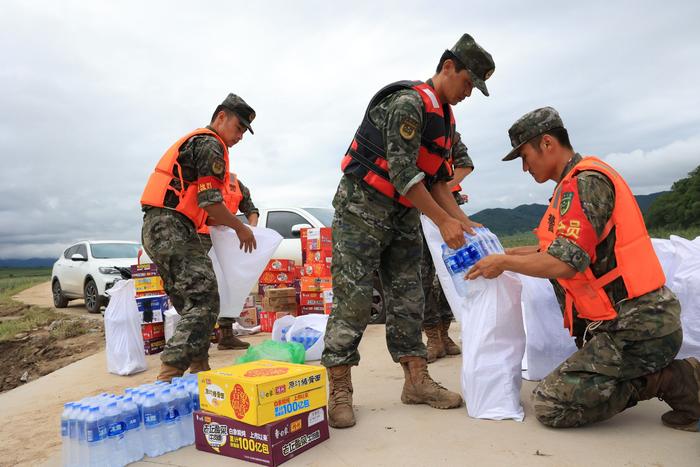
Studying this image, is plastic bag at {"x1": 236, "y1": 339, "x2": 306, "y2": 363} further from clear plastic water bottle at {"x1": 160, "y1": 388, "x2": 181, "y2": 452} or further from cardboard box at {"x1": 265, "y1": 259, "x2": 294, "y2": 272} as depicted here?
cardboard box at {"x1": 265, "y1": 259, "x2": 294, "y2": 272}

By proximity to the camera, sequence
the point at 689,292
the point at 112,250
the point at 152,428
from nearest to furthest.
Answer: the point at 152,428
the point at 689,292
the point at 112,250

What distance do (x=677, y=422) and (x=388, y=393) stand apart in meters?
1.43

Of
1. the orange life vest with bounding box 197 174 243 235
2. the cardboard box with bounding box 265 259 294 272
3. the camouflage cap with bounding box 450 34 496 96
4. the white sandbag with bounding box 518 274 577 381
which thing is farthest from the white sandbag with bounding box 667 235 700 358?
the cardboard box with bounding box 265 259 294 272

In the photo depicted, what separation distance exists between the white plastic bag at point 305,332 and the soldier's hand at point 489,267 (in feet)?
6.19

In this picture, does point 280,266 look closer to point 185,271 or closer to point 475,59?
point 185,271

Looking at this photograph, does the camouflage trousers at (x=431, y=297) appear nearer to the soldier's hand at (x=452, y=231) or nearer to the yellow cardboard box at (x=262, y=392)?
the soldier's hand at (x=452, y=231)

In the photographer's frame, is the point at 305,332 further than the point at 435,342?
Yes

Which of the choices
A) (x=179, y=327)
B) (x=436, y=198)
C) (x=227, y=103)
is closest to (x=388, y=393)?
(x=436, y=198)

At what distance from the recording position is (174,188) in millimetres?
3277

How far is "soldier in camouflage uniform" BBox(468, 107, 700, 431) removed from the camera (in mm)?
2080

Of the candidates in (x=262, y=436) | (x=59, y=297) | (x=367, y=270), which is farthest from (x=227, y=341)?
(x=59, y=297)

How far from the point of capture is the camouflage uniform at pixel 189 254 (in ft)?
10.4

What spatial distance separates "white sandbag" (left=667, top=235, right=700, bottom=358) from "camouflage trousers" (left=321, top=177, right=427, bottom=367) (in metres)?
1.46

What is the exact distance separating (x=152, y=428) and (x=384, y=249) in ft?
4.59
